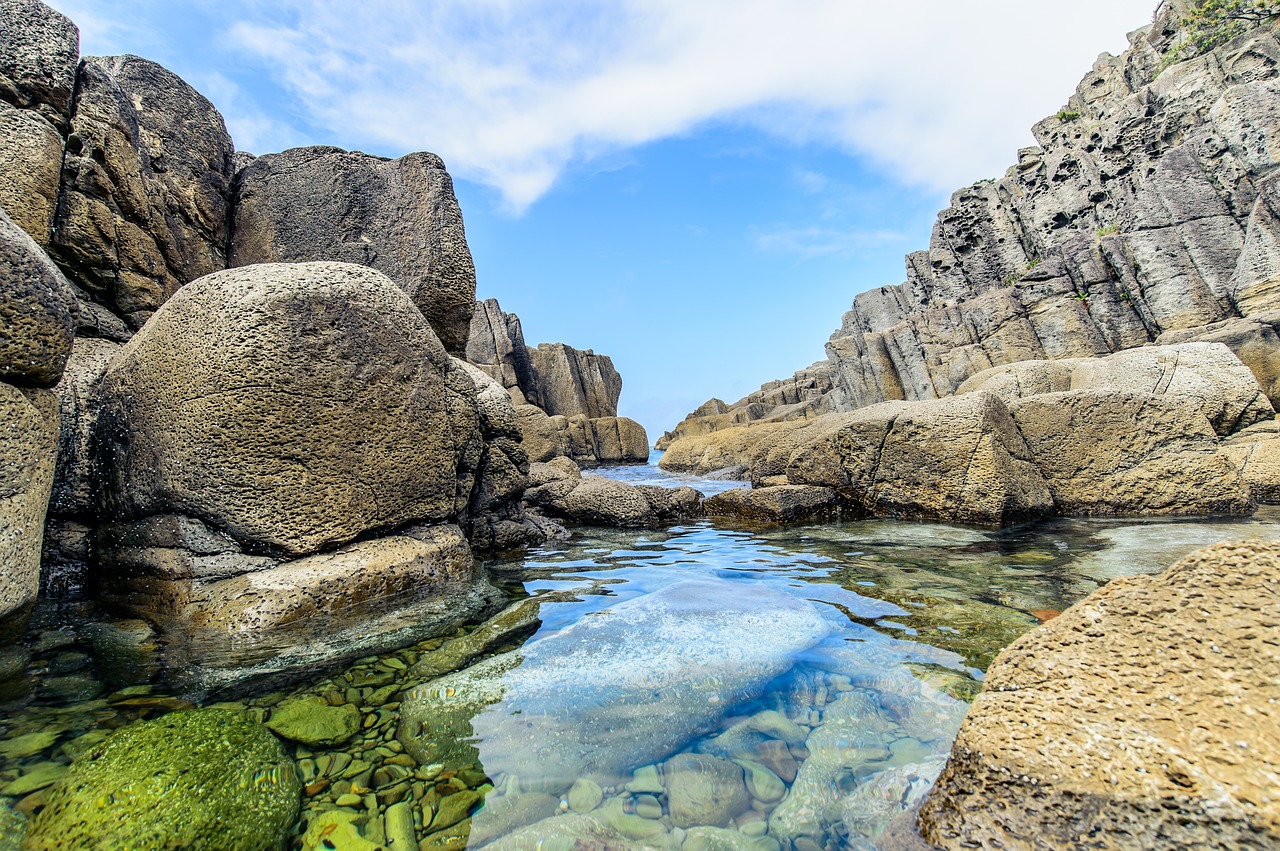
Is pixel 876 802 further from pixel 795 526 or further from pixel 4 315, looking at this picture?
pixel 795 526

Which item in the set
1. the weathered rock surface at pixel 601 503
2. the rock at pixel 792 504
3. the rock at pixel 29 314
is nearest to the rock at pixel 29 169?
the rock at pixel 29 314

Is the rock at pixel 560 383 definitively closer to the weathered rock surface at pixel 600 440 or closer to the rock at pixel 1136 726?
the weathered rock surface at pixel 600 440

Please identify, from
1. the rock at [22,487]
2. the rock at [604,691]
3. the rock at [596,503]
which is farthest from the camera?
the rock at [596,503]

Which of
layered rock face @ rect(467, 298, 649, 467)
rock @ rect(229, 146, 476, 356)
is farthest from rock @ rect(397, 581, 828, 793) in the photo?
layered rock face @ rect(467, 298, 649, 467)

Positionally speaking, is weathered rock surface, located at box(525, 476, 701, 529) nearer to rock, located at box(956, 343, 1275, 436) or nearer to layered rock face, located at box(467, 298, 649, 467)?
rock, located at box(956, 343, 1275, 436)

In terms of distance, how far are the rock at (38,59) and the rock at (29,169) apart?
5.4 inches

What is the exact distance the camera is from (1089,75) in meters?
32.9

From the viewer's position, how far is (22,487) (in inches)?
125

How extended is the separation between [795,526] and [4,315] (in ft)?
27.7

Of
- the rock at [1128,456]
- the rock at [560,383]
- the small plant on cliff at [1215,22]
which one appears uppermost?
the small plant on cliff at [1215,22]

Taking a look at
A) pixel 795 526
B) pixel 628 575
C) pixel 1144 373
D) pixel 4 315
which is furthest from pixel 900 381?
pixel 4 315

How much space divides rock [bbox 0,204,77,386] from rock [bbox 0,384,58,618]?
0.13 meters

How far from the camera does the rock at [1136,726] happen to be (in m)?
1.53

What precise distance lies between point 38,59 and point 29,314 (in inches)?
122
